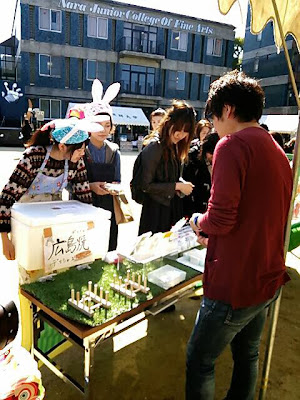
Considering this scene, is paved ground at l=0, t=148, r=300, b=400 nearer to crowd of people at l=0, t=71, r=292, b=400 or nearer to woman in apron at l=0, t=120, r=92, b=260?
crowd of people at l=0, t=71, r=292, b=400

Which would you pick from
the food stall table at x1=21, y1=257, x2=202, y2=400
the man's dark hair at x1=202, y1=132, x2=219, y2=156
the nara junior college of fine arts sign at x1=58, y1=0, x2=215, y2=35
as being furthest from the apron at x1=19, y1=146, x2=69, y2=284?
the nara junior college of fine arts sign at x1=58, y1=0, x2=215, y2=35

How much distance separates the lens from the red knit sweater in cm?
113

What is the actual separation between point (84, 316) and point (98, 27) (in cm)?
2365

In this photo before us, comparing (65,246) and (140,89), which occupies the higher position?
(140,89)

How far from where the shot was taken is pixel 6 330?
1020 mm

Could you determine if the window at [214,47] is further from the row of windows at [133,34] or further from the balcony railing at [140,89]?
the balcony railing at [140,89]

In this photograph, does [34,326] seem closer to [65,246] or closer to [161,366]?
[65,246]

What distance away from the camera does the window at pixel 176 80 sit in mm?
24016

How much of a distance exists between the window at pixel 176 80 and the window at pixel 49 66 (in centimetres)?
780

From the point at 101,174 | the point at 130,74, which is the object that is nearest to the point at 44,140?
the point at 101,174

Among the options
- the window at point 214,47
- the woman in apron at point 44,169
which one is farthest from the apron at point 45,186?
the window at point 214,47

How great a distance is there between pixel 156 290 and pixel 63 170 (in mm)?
833

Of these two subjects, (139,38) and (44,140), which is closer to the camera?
(44,140)

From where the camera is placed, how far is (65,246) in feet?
5.69
